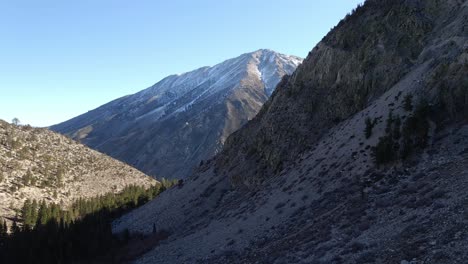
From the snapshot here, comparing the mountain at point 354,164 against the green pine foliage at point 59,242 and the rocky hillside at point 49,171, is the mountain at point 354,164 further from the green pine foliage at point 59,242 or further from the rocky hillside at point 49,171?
the rocky hillside at point 49,171

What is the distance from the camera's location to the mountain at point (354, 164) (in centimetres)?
2105

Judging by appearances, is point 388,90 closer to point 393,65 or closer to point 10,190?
point 393,65

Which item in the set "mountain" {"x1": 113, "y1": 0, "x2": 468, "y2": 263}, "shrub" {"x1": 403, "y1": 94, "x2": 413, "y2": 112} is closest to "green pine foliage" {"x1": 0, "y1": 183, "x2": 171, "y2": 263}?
"mountain" {"x1": 113, "y1": 0, "x2": 468, "y2": 263}

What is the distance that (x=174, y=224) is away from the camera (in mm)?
54750

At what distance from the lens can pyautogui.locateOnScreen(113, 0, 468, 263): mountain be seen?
21.0m

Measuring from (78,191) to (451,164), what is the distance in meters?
108

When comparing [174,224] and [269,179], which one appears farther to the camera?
[174,224]

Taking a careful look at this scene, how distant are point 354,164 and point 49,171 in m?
103

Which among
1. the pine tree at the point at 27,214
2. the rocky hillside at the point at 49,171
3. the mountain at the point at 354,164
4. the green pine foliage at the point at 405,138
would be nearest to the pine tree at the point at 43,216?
the pine tree at the point at 27,214

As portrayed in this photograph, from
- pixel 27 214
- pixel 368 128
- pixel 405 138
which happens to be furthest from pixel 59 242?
pixel 405 138

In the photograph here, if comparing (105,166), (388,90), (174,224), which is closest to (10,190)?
(105,166)

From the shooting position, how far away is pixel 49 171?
114000mm

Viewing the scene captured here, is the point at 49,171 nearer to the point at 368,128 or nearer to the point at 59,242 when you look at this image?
the point at 59,242

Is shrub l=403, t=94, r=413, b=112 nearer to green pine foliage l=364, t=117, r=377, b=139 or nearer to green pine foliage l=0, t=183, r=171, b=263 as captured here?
green pine foliage l=364, t=117, r=377, b=139
